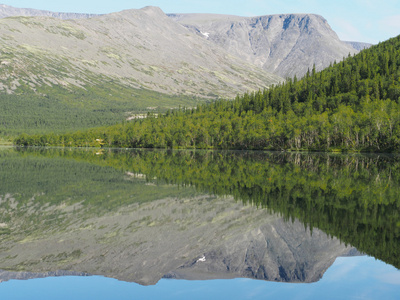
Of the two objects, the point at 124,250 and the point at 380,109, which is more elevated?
the point at 380,109

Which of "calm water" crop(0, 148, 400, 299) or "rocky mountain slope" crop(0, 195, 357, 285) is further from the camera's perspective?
"rocky mountain slope" crop(0, 195, 357, 285)

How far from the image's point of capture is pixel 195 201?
104ft

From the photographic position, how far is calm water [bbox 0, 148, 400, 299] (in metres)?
14.8

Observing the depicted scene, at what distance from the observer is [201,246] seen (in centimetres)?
1986

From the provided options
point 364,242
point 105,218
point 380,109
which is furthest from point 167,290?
point 380,109

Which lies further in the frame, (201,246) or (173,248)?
(201,246)

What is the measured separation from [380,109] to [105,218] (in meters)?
145

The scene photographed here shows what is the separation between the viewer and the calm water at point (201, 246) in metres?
14.8

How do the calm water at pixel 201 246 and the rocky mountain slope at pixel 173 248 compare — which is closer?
the calm water at pixel 201 246

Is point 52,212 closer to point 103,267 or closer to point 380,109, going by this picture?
point 103,267

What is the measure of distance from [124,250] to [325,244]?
909 cm

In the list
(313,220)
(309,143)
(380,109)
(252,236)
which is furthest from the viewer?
(309,143)

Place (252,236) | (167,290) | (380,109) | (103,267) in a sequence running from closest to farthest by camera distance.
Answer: (167,290) → (103,267) → (252,236) → (380,109)

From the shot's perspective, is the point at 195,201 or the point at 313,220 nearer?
the point at 313,220
